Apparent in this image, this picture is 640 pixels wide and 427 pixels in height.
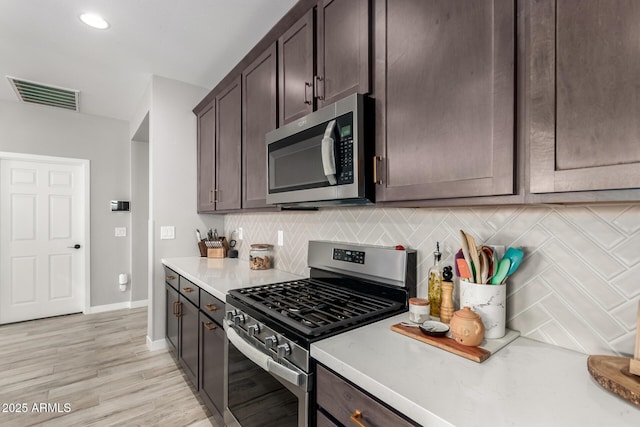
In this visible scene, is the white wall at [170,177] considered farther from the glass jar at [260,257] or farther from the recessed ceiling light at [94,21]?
the glass jar at [260,257]

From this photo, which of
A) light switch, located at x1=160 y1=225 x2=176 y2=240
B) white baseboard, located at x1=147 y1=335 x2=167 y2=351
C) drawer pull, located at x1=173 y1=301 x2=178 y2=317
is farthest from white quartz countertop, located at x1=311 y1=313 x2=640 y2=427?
white baseboard, located at x1=147 y1=335 x2=167 y2=351

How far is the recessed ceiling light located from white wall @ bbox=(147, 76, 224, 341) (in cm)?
76

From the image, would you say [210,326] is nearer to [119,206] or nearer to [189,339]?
[189,339]

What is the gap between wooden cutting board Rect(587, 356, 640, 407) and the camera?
2.20ft

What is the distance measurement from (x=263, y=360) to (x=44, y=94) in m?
4.11

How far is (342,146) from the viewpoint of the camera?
1277 mm

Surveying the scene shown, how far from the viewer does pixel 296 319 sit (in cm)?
116

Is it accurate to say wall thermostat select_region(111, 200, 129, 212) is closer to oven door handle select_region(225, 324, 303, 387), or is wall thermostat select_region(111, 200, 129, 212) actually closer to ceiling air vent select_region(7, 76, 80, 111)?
ceiling air vent select_region(7, 76, 80, 111)

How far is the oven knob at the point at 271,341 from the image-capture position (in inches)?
45.3

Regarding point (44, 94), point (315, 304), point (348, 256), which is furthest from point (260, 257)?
point (44, 94)

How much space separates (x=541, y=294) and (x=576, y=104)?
62 centimetres

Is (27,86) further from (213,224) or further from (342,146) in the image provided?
(342,146)

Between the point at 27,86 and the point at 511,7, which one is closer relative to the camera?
the point at 511,7

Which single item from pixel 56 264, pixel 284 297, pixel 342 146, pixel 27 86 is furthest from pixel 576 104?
pixel 56 264
